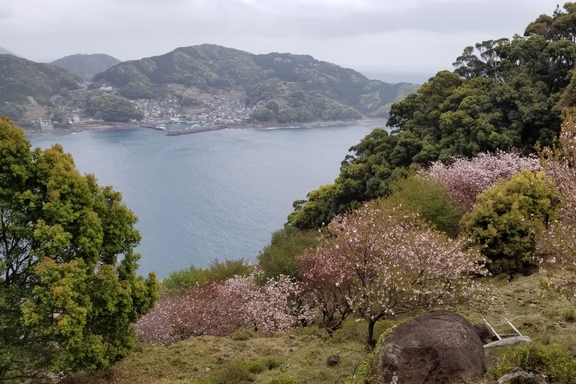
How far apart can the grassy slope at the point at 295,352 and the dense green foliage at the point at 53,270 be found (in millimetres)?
1773

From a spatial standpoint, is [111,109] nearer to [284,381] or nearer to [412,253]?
[412,253]

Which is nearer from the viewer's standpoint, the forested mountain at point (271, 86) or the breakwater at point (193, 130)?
the breakwater at point (193, 130)

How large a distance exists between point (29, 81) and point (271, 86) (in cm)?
7985

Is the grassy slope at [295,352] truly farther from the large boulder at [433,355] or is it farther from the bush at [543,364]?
the large boulder at [433,355]

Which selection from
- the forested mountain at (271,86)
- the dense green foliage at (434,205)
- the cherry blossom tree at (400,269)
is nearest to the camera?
the cherry blossom tree at (400,269)

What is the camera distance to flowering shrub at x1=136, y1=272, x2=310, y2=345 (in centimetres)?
1759

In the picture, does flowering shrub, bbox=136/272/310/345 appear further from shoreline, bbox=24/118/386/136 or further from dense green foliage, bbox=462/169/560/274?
shoreline, bbox=24/118/386/136

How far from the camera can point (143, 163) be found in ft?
308

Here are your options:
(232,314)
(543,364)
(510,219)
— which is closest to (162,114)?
(232,314)

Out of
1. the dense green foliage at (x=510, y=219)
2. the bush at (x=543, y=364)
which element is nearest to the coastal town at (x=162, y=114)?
the dense green foliage at (x=510, y=219)

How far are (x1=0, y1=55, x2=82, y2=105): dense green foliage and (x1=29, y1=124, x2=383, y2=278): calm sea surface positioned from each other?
21939mm

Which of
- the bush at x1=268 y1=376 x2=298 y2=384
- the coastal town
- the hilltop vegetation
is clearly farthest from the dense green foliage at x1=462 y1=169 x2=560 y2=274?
the coastal town

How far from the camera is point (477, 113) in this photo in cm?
2981

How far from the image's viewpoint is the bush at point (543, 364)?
739cm
